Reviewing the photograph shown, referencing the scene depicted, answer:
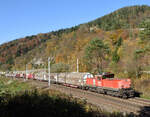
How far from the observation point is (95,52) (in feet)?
171

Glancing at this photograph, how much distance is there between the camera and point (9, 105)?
39.4 ft

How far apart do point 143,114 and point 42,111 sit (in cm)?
789

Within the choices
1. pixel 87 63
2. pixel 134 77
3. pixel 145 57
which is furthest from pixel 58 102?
pixel 87 63

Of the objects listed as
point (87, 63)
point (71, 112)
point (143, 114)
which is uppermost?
point (87, 63)

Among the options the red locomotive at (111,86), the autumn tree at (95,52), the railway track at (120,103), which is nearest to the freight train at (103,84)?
the red locomotive at (111,86)

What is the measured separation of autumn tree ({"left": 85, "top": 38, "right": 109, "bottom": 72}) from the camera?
48938mm

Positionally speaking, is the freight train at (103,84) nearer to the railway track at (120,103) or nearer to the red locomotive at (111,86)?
the red locomotive at (111,86)

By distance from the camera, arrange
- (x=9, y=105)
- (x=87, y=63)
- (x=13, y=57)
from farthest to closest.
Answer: (x=13, y=57) < (x=87, y=63) < (x=9, y=105)

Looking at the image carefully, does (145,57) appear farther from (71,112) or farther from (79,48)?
(79,48)

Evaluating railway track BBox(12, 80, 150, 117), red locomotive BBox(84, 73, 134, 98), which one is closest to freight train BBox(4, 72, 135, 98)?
red locomotive BBox(84, 73, 134, 98)

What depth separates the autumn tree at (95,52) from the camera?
48.9 meters

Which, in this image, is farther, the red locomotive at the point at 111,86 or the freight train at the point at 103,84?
the freight train at the point at 103,84

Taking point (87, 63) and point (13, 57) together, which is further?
point (13, 57)

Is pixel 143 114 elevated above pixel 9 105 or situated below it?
below
